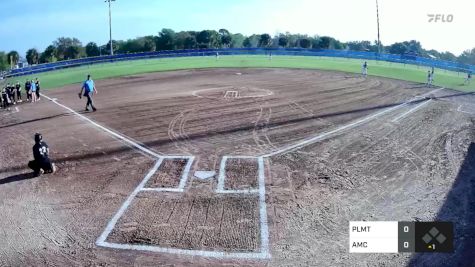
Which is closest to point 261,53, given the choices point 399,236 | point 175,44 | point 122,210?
point 175,44

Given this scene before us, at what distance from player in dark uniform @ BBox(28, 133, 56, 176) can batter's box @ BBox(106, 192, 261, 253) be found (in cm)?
401

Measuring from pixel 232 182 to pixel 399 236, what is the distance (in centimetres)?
554

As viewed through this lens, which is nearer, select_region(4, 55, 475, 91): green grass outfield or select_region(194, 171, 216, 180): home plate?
select_region(194, 171, 216, 180): home plate

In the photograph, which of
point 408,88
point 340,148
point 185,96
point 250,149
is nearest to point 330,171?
point 340,148

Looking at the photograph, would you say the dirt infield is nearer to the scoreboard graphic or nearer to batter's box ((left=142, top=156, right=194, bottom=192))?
batter's box ((left=142, top=156, right=194, bottom=192))

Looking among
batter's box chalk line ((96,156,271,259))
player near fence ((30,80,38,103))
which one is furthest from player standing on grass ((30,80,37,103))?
batter's box chalk line ((96,156,271,259))

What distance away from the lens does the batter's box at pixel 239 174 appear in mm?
11375

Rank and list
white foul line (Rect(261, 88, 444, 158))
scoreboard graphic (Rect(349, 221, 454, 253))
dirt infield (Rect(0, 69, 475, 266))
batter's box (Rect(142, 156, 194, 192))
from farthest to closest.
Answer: white foul line (Rect(261, 88, 444, 158)) < batter's box (Rect(142, 156, 194, 192)) < dirt infield (Rect(0, 69, 475, 266)) < scoreboard graphic (Rect(349, 221, 454, 253))

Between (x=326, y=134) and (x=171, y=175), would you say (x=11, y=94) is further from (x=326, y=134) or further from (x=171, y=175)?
(x=326, y=134)

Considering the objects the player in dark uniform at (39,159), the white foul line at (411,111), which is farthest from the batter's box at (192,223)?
the white foul line at (411,111)

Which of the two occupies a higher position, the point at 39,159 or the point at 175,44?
the point at 175,44

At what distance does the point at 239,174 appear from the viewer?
1241 cm

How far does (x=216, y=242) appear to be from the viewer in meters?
8.66

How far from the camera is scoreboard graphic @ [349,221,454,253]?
7.34m
